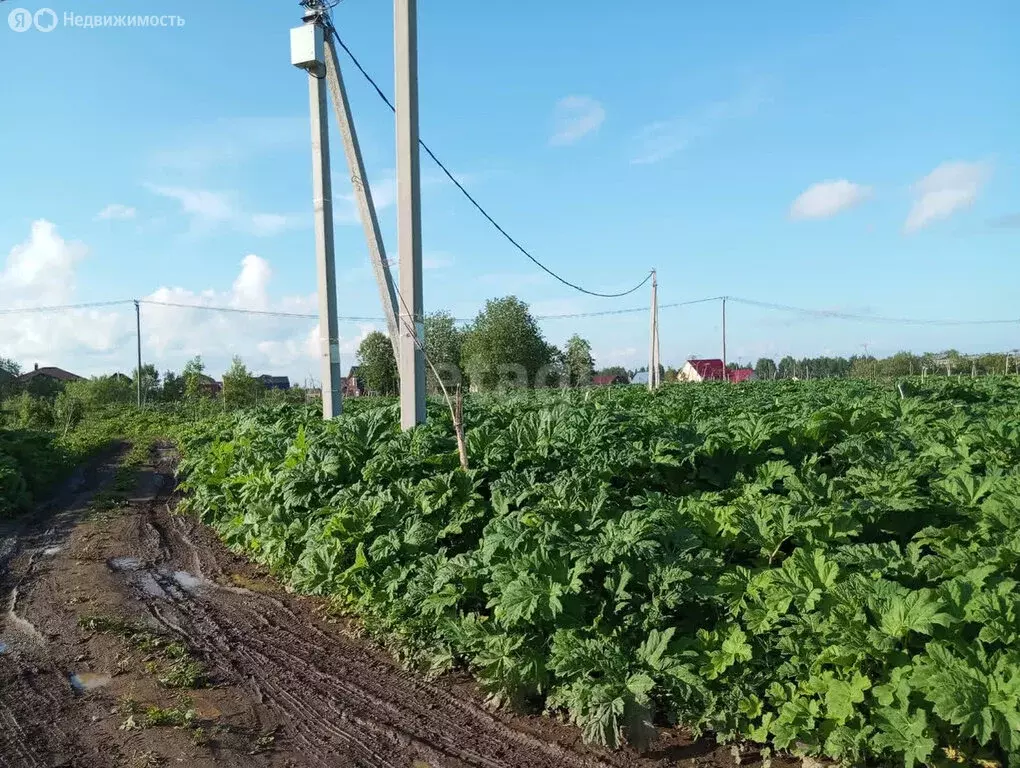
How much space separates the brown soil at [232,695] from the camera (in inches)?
145

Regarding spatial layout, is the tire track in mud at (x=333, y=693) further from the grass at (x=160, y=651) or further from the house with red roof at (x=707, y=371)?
the house with red roof at (x=707, y=371)

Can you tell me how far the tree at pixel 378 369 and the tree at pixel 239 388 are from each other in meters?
26.1

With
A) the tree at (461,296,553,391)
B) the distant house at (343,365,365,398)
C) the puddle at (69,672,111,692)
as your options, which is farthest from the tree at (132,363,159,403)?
the puddle at (69,672,111,692)

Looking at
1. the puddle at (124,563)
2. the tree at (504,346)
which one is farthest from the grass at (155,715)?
the tree at (504,346)

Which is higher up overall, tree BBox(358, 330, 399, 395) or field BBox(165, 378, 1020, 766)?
tree BBox(358, 330, 399, 395)

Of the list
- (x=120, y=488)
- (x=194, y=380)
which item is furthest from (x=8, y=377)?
(x=120, y=488)

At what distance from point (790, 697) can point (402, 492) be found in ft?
10.6

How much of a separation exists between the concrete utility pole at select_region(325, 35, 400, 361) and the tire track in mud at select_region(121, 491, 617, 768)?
13.7 ft

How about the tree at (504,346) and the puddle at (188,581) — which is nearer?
the puddle at (188,581)

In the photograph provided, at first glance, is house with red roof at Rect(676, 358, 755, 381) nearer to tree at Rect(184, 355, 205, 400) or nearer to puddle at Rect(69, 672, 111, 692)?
tree at Rect(184, 355, 205, 400)

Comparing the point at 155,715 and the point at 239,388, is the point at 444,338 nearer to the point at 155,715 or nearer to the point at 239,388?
the point at 239,388

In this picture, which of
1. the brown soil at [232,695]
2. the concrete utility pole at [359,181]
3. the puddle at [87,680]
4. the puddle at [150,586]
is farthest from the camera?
the concrete utility pole at [359,181]

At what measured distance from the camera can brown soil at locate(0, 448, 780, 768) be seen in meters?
3.68

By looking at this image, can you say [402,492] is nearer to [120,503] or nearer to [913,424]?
[913,424]
